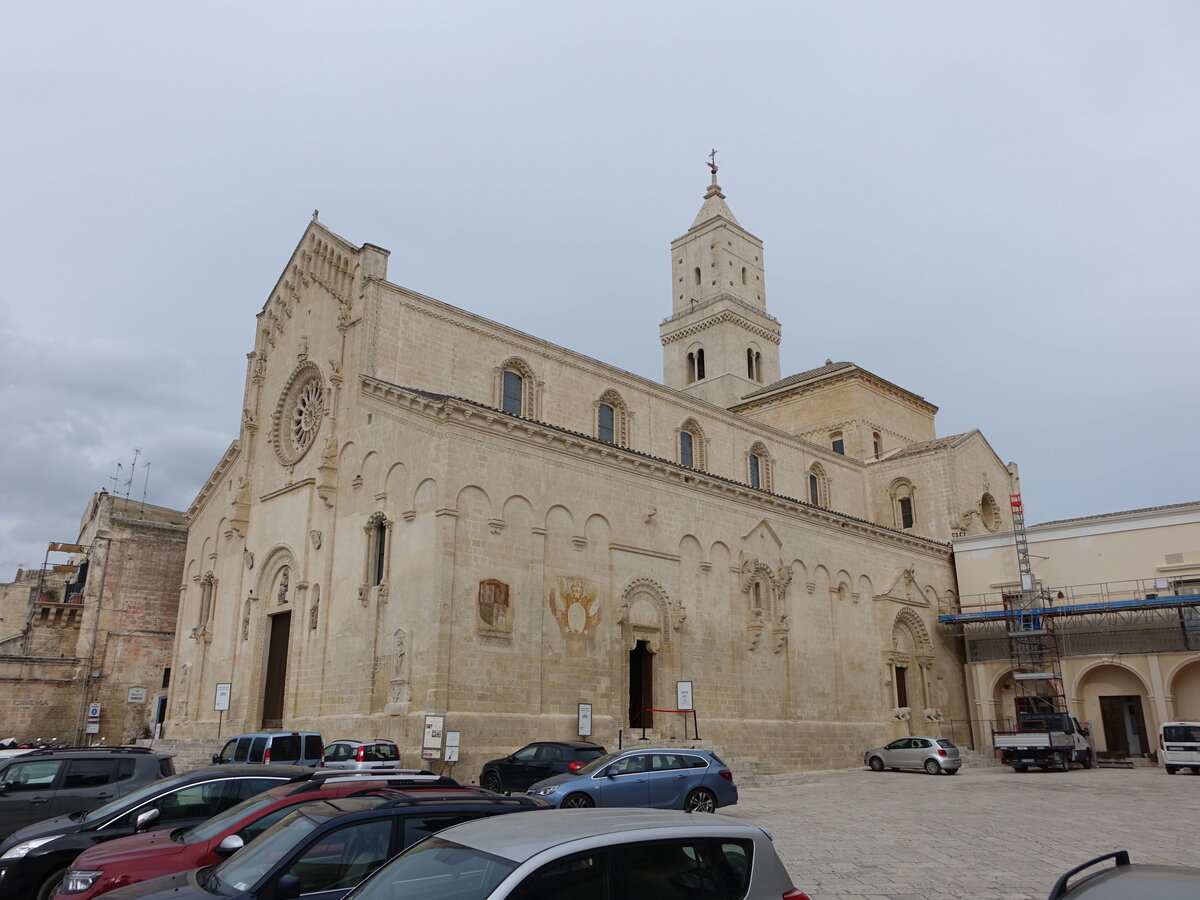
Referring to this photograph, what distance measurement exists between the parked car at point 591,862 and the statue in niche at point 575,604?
19.1 m

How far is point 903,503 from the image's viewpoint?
43.8m

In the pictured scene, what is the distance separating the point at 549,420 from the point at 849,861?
2109cm

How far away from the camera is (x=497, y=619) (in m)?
23.3

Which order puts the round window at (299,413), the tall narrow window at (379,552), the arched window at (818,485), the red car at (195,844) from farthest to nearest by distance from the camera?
the arched window at (818,485), the round window at (299,413), the tall narrow window at (379,552), the red car at (195,844)

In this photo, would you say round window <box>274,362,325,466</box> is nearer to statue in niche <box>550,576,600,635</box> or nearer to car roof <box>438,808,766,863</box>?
statue in niche <box>550,576,600,635</box>

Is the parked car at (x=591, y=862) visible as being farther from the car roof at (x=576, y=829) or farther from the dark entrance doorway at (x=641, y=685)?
the dark entrance doorway at (x=641, y=685)

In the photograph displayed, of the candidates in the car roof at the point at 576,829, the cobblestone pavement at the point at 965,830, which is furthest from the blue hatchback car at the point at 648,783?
the car roof at the point at 576,829

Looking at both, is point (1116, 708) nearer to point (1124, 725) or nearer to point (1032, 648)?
point (1124, 725)

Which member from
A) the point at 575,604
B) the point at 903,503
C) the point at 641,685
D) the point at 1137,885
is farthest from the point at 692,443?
the point at 1137,885

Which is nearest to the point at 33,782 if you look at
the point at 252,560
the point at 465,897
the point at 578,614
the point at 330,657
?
the point at 465,897

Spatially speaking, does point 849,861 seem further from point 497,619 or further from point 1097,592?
point 1097,592

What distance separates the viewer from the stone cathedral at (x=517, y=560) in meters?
23.5

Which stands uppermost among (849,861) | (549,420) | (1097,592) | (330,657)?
(549,420)

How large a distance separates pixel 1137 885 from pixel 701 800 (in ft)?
44.2
